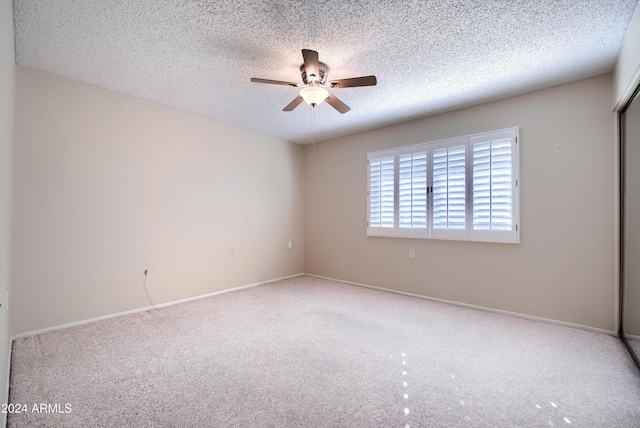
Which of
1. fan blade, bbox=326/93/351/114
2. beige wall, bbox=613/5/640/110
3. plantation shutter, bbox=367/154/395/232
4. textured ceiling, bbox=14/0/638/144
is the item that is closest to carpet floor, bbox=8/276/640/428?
plantation shutter, bbox=367/154/395/232

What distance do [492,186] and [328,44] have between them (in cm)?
248

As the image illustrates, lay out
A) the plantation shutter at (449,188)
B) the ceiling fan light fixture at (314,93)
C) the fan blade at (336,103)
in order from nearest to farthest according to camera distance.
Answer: the ceiling fan light fixture at (314,93) → the fan blade at (336,103) → the plantation shutter at (449,188)

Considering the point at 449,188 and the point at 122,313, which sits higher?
the point at 449,188

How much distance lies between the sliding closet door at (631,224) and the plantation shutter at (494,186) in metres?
0.86

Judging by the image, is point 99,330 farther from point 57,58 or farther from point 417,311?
point 417,311

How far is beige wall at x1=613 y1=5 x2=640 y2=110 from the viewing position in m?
1.98

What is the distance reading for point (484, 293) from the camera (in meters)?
3.53

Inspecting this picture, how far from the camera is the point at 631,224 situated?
250cm

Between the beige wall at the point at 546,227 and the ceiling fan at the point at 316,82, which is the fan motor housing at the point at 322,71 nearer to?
the ceiling fan at the point at 316,82

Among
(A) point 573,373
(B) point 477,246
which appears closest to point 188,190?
(B) point 477,246

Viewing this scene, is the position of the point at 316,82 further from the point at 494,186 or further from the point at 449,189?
the point at 494,186

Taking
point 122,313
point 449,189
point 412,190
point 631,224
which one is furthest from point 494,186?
point 122,313

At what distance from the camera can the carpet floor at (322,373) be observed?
65.6 inches

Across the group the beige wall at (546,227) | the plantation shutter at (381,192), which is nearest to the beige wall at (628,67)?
the beige wall at (546,227)
